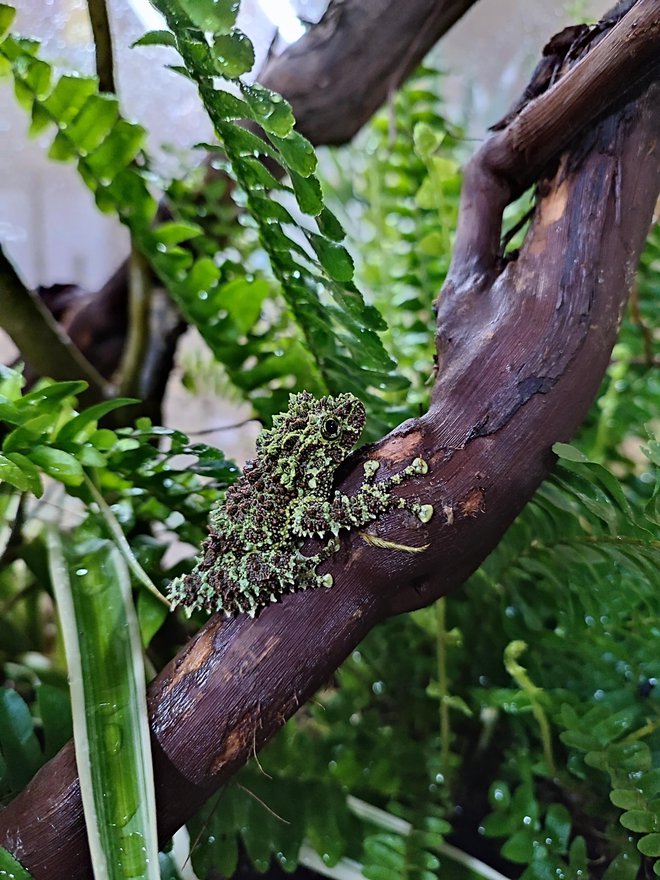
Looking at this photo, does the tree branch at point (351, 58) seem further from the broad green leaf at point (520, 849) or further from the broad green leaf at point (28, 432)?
the broad green leaf at point (520, 849)

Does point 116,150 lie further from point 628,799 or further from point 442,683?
point 628,799

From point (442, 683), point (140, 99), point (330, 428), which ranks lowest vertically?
point (442, 683)

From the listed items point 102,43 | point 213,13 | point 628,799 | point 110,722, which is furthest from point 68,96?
point 628,799

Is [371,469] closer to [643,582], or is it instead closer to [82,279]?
[643,582]

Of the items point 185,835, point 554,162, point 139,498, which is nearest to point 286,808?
point 185,835

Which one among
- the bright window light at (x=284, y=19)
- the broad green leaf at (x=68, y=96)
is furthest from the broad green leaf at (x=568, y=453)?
the bright window light at (x=284, y=19)

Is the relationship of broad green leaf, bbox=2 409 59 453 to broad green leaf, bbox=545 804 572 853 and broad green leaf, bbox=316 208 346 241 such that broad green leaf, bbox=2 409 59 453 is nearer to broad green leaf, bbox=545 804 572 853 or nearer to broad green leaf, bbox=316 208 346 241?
broad green leaf, bbox=316 208 346 241
